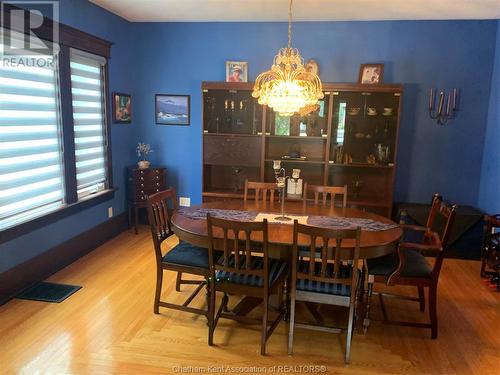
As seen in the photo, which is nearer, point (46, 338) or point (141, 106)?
point (46, 338)

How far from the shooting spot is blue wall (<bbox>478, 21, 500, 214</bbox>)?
13.5 ft

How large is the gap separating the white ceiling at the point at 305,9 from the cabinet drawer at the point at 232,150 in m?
1.36

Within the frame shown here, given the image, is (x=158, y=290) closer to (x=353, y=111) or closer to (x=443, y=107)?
(x=353, y=111)

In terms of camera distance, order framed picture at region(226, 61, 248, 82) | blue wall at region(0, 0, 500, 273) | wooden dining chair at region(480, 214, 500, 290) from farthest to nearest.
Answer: framed picture at region(226, 61, 248, 82), blue wall at region(0, 0, 500, 273), wooden dining chair at region(480, 214, 500, 290)

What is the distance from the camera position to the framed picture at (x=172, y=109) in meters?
4.89

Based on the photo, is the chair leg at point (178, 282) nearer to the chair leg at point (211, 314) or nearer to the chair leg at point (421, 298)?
the chair leg at point (211, 314)

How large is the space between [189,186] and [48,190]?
194 cm

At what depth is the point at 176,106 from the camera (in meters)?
4.91

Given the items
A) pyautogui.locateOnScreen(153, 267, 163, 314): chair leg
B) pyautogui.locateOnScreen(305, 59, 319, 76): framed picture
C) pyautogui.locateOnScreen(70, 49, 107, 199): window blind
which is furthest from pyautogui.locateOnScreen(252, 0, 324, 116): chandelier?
pyautogui.locateOnScreen(70, 49, 107, 199): window blind

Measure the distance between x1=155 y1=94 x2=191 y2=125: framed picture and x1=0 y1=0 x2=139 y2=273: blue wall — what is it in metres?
0.36

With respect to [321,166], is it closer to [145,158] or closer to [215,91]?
[215,91]

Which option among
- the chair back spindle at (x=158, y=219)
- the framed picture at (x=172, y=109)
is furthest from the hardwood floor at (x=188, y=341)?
the framed picture at (x=172, y=109)

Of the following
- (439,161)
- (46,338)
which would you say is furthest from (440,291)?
(46,338)

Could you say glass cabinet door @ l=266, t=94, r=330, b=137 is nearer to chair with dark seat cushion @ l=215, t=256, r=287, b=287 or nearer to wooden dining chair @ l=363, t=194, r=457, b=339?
wooden dining chair @ l=363, t=194, r=457, b=339
